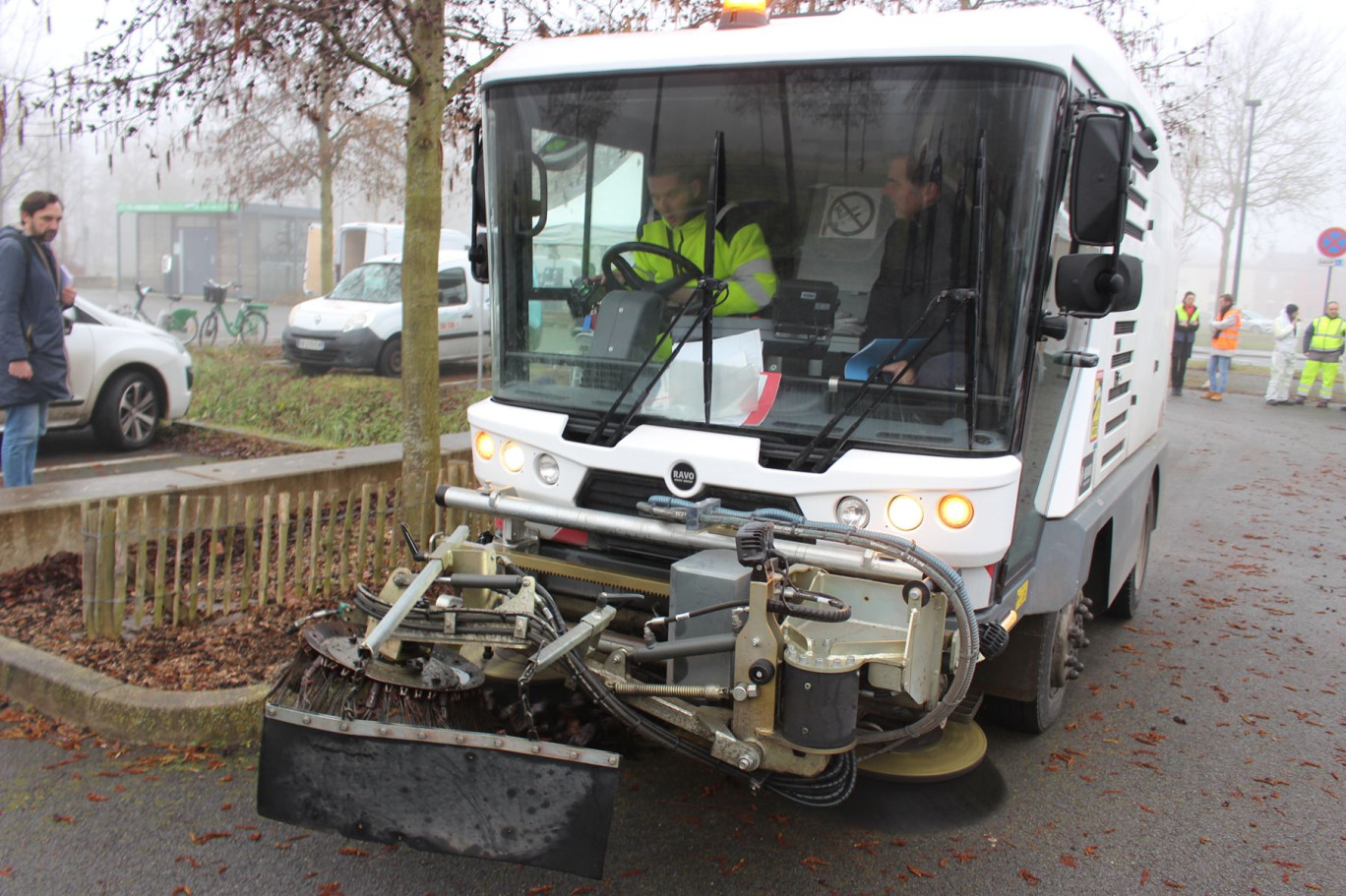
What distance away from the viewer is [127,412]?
9305 millimetres

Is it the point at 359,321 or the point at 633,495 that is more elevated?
the point at 359,321

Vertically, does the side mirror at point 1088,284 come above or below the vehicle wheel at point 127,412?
above

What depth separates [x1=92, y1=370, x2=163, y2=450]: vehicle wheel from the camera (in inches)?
358

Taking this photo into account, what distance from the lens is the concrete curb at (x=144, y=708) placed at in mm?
4023

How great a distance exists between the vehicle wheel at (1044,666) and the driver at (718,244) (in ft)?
5.79

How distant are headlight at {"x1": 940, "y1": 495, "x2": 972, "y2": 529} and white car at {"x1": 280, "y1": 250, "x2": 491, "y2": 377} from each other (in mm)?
9887

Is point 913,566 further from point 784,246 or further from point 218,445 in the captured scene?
point 218,445

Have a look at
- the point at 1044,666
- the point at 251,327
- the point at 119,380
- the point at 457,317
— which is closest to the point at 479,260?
the point at 1044,666

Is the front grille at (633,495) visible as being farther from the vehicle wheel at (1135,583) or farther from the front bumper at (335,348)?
the front bumper at (335,348)

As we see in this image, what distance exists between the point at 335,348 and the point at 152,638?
30.3 ft

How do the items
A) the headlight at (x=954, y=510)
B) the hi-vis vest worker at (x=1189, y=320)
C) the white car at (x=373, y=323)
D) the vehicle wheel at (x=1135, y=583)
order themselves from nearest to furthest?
the headlight at (x=954, y=510), the vehicle wheel at (x=1135, y=583), the white car at (x=373, y=323), the hi-vis vest worker at (x=1189, y=320)

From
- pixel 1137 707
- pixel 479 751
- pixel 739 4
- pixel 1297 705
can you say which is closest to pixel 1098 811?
pixel 1137 707

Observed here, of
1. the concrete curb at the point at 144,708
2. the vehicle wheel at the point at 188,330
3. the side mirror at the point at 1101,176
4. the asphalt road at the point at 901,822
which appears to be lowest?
the asphalt road at the point at 901,822

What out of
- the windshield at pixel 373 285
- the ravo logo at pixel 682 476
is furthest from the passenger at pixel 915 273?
the windshield at pixel 373 285
